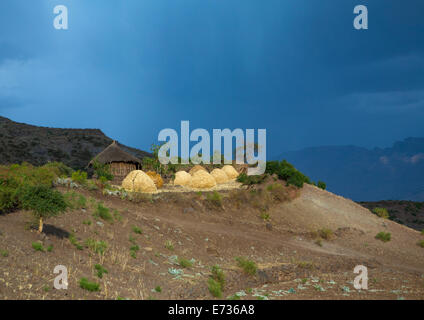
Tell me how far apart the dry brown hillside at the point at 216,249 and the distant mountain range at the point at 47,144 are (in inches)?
1502

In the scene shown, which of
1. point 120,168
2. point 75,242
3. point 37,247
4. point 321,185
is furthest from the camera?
point 120,168

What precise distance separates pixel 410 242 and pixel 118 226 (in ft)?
53.4

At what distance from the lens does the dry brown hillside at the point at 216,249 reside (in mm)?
8570

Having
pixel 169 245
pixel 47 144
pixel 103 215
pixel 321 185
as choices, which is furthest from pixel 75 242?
pixel 47 144

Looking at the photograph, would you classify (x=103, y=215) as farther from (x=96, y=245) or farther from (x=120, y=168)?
(x=120, y=168)

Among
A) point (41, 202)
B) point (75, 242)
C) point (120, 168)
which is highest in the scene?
point (120, 168)

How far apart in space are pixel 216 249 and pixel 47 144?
50.3 meters

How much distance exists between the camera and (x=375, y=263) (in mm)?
15859

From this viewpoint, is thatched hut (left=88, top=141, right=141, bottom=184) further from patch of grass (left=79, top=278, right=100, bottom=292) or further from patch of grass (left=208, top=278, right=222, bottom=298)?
patch of grass (left=79, top=278, right=100, bottom=292)

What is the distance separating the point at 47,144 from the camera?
56.7 metres

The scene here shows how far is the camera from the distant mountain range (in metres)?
50.2

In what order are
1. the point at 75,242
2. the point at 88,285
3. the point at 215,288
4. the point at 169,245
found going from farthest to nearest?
the point at 169,245 → the point at 75,242 → the point at 215,288 → the point at 88,285

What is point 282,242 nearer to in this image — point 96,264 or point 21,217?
point 96,264
